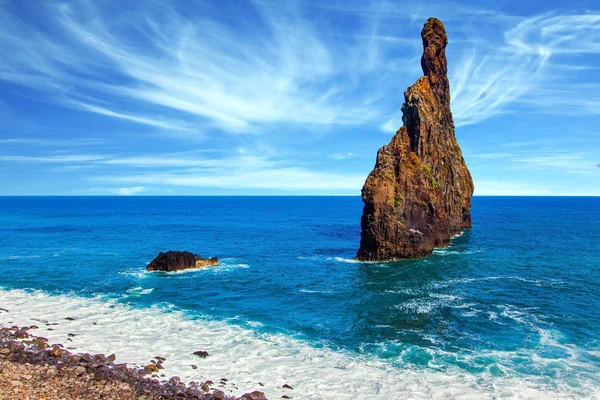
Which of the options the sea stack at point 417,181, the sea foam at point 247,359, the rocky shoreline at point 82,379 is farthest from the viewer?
the sea stack at point 417,181

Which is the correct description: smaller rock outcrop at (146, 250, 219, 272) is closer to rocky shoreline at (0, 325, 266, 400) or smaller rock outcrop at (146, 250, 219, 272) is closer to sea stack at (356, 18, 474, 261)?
sea stack at (356, 18, 474, 261)

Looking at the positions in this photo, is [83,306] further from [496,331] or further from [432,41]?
[432,41]

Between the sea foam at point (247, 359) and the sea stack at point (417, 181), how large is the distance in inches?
1252

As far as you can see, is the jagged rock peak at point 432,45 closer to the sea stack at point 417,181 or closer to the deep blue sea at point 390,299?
the sea stack at point 417,181

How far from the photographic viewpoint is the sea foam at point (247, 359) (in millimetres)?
23172

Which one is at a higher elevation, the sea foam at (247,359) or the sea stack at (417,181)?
the sea stack at (417,181)

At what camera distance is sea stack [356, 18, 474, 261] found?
195ft

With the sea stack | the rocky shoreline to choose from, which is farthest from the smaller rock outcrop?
the rocky shoreline

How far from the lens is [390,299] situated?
4106 centimetres

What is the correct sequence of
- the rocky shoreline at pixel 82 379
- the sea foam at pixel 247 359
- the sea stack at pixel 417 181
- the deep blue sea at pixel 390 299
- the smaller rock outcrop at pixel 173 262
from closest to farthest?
1. the rocky shoreline at pixel 82 379
2. the sea foam at pixel 247 359
3. the deep blue sea at pixel 390 299
4. the smaller rock outcrop at pixel 173 262
5. the sea stack at pixel 417 181

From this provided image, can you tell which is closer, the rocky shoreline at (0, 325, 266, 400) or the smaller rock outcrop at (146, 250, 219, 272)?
the rocky shoreline at (0, 325, 266, 400)

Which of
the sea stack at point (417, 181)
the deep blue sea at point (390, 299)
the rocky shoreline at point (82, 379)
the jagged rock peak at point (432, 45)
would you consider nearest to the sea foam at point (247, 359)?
the deep blue sea at point (390, 299)

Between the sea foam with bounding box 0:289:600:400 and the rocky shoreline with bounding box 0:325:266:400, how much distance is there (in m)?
1.18

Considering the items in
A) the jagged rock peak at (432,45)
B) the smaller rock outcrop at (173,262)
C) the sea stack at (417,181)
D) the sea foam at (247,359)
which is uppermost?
the jagged rock peak at (432,45)
